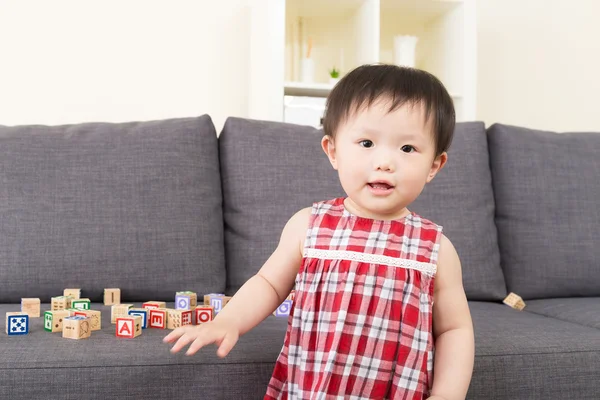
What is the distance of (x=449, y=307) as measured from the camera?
1.05m

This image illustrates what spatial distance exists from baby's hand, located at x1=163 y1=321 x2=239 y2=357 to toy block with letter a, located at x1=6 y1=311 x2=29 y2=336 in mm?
419

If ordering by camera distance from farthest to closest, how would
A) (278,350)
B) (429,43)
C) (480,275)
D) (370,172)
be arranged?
1. (429,43)
2. (480,275)
3. (278,350)
4. (370,172)

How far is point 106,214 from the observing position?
5.42 ft

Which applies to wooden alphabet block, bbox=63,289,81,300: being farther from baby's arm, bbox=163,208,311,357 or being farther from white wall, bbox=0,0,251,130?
white wall, bbox=0,0,251,130

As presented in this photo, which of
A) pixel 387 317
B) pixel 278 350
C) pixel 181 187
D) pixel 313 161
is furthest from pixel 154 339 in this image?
pixel 313 161

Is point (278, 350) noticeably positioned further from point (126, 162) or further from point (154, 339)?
point (126, 162)

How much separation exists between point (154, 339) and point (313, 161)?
744 mm

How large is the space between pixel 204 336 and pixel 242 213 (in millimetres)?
815

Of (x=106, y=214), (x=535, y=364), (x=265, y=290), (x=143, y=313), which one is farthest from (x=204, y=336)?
(x=106, y=214)

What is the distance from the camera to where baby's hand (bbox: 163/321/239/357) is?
94cm

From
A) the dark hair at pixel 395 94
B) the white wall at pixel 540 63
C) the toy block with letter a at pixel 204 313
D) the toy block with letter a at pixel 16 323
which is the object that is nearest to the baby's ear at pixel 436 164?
the dark hair at pixel 395 94

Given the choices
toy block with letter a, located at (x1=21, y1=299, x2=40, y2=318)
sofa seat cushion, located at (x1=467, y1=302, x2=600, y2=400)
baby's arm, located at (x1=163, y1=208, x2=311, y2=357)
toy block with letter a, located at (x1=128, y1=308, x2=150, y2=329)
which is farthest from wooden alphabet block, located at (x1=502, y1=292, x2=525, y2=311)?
toy block with letter a, located at (x1=21, y1=299, x2=40, y2=318)

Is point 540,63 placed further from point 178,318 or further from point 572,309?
point 178,318

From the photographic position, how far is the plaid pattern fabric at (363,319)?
1002mm
